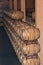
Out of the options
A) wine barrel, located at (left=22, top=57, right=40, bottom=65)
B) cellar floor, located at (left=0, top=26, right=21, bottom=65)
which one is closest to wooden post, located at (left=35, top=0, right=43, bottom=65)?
wine barrel, located at (left=22, top=57, right=40, bottom=65)

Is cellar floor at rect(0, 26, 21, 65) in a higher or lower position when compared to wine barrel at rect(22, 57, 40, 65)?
lower

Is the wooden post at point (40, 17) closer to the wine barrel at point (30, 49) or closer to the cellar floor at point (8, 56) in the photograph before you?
the wine barrel at point (30, 49)

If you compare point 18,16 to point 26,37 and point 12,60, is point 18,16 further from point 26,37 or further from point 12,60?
point 26,37

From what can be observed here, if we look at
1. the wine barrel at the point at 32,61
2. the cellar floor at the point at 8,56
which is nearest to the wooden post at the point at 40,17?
the wine barrel at the point at 32,61

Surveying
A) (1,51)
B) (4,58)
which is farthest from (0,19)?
(4,58)

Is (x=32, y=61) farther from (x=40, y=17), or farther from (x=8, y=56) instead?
(x=8, y=56)

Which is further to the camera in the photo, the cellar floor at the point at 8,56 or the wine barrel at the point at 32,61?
the cellar floor at the point at 8,56

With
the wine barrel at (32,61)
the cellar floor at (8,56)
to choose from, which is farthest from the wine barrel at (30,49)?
the cellar floor at (8,56)

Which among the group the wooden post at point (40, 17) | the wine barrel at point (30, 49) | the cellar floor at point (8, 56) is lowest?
the cellar floor at point (8, 56)

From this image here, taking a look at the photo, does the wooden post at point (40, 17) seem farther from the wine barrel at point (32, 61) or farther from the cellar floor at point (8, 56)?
the cellar floor at point (8, 56)

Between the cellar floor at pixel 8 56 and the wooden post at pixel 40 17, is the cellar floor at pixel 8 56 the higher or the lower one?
the lower one

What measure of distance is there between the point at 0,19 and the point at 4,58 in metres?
3.27

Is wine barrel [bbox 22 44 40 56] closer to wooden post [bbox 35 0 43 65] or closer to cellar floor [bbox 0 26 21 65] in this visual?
wooden post [bbox 35 0 43 65]

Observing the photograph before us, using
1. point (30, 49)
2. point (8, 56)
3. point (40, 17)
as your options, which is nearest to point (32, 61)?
point (30, 49)
